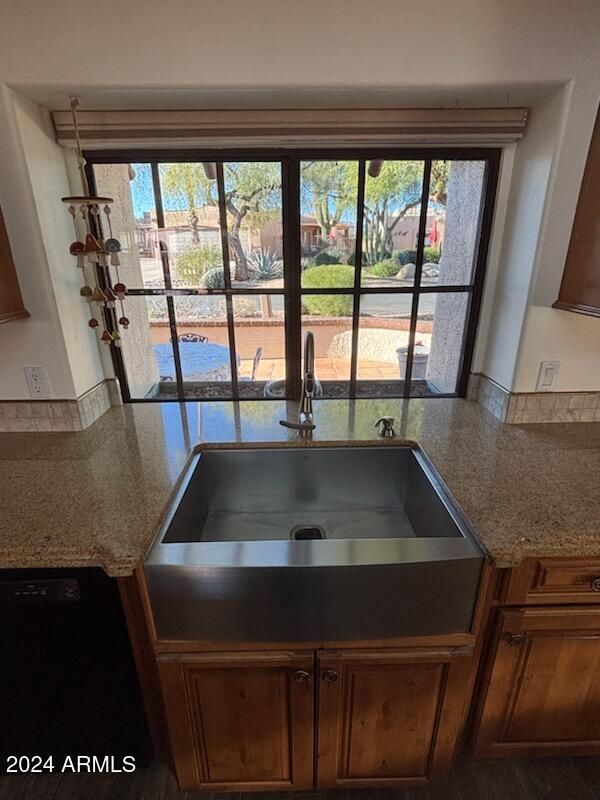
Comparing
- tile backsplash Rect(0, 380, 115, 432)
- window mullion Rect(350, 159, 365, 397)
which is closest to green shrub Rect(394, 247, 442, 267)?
window mullion Rect(350, 159, 365, 397)

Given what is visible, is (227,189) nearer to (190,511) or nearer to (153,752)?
(190,511)

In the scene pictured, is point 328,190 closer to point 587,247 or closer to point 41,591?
point 587,247

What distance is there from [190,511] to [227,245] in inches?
36.6

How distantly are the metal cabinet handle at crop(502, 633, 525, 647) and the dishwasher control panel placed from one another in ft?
3.44

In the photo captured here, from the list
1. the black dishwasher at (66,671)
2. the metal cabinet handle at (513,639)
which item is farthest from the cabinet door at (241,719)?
the metal cabinet handle at (513,639)

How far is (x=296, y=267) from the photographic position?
1.46 metres

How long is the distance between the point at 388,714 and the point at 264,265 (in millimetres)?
Result: 1434

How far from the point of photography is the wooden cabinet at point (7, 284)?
3.80 feet

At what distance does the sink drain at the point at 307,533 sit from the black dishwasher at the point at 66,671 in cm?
55

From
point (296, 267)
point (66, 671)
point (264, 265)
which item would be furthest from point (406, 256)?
point (66, 671)

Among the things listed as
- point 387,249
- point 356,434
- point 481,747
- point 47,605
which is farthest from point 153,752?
point 387,249

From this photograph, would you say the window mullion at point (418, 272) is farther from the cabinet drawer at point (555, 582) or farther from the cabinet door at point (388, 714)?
the cabinet door at point (388, 714)

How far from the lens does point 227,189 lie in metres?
1.37

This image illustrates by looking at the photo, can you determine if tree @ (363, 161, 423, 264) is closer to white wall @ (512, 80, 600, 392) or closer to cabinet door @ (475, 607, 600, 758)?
white wall @ (512, 80, 600, 392)
